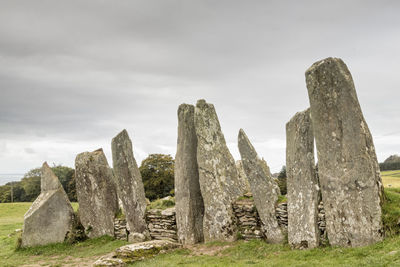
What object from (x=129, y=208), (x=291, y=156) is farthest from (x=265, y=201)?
(x=129, y=208)

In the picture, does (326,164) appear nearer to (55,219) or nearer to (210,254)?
(210,254)

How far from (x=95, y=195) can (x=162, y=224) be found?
5.16 m

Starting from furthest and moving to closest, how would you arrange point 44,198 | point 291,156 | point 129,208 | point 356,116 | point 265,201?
point 44,198 < point 129,208 < point 265,201 < point 291,156 < point 356,116

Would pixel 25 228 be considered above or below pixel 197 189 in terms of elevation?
below

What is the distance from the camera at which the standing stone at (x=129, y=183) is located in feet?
62.8

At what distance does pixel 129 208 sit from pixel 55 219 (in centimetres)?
491

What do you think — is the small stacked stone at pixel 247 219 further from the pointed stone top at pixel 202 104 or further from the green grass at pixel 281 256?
the pointed stone top at pixel 202 104

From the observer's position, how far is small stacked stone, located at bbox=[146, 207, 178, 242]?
1819 centimetres

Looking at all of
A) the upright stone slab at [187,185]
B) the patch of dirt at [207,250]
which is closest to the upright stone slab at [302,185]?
the patch of dirt at [207,250]

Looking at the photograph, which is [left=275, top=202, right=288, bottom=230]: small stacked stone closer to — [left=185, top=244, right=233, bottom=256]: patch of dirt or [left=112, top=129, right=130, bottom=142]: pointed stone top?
[left=185, top=244, right=233, bottom=256]: patch of dirt

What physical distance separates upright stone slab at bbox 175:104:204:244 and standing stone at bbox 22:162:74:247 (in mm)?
7721

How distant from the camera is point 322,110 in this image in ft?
42.3

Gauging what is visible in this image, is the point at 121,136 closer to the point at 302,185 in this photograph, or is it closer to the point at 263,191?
the point at 263,191

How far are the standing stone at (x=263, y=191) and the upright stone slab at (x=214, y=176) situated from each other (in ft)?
5.05
